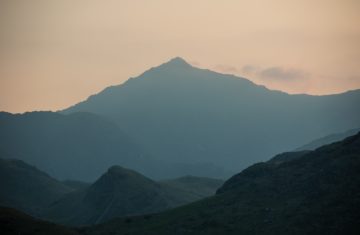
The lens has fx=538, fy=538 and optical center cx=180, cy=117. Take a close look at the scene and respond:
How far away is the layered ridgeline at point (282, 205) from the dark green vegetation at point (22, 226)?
2679 centimetres

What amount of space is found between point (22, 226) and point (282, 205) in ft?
206

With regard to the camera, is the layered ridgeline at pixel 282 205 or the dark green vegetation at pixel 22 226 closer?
the dark green vegetation at pixel 22 226

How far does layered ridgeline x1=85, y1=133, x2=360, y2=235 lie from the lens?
394 feet

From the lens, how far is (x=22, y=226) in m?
114

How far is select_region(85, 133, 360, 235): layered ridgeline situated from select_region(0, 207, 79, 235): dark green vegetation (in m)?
26.8

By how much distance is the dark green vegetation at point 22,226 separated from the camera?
111 metres

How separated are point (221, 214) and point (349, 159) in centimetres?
3713

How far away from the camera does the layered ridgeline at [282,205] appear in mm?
120062

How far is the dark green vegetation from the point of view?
111m

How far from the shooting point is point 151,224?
148125 mm

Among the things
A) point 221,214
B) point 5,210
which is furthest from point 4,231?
→ point 221,214

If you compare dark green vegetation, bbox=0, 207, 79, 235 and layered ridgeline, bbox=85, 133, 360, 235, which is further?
layered ridgeline, bbox=85, 133, 360, 235

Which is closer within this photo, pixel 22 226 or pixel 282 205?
pixel 22 226

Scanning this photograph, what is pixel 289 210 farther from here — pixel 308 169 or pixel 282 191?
pixel 308 169
